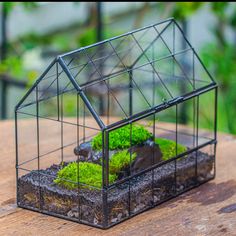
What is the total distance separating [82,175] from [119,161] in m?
0.11

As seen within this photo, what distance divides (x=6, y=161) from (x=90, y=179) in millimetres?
652

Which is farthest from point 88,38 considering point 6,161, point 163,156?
point 163,156

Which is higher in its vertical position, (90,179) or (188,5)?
(188,5)

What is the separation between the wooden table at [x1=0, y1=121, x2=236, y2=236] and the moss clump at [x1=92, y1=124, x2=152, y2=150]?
21 cm

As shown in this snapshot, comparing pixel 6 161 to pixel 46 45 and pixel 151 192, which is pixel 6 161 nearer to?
pixel 151 192

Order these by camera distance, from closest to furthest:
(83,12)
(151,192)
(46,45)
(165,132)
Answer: (151,192) < (165,132) < (46,45) < (83,12)

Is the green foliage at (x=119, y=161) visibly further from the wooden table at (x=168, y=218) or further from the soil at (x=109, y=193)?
the wooden table at (x=168, y=218)

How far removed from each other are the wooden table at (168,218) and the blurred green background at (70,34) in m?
1.86

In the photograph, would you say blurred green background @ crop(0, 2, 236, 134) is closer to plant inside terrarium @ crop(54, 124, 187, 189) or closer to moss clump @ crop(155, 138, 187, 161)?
moss clump @ crop(155, 138, 187, 161)

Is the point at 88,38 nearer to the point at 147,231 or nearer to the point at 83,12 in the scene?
the point at 83,12

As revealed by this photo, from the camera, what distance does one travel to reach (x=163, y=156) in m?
2.45

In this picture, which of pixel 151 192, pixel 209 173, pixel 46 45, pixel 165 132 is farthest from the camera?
pixel 46 45

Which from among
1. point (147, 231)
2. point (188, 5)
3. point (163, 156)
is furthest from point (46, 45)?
point (147, 231)

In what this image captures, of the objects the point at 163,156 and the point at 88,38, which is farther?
the point at 88,38
